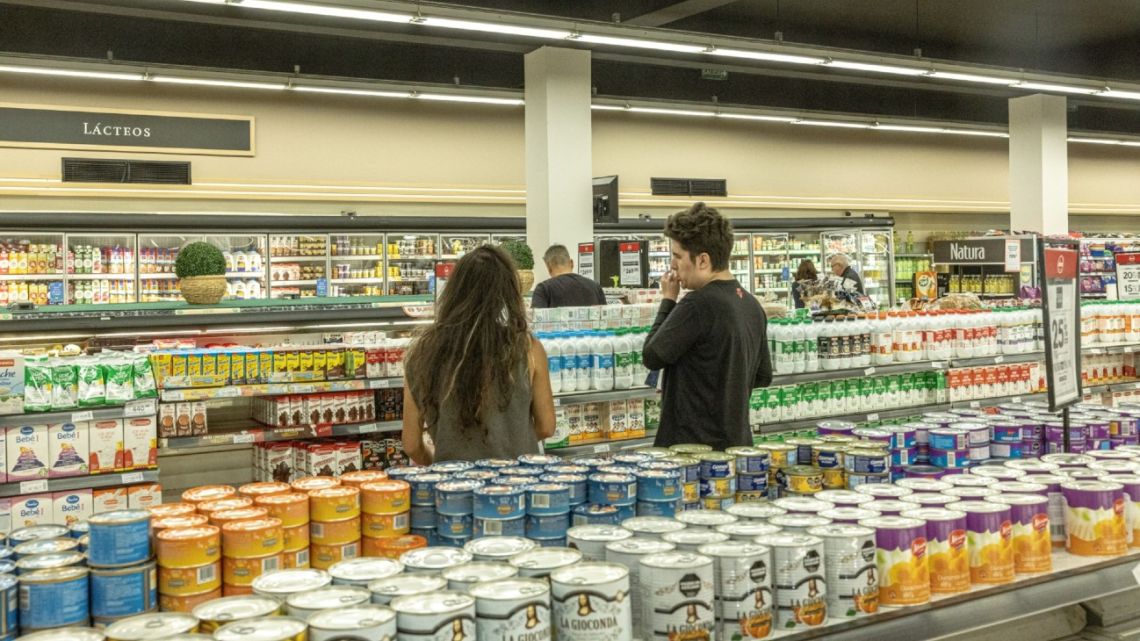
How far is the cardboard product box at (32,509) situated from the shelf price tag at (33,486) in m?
0.04

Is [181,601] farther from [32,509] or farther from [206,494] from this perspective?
[32,509]

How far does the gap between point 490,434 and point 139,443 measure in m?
2.07

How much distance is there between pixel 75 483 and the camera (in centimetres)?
424

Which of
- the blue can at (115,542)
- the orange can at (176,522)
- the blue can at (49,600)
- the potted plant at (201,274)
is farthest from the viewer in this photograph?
the potted plant at (201,274)

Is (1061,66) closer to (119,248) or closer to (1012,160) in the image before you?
(1012,160)

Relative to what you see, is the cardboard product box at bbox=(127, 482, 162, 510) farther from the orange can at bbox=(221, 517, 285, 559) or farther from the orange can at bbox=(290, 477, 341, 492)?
the orange can at bbox=(221, 517, 285, 559)

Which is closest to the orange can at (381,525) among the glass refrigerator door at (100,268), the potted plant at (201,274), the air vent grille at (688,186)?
the potted plant at (201,274)

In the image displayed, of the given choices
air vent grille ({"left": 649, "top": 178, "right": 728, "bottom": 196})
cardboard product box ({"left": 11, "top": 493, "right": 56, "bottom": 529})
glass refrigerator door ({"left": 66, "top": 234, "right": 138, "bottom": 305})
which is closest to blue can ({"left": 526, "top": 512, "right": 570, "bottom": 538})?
cardboard product box ({"left": 11, "top": 493, "right": 56, "bottom": 529})

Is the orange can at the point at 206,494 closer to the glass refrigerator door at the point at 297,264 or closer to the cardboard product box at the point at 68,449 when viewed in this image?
the cardboard product box at the point at 68,449

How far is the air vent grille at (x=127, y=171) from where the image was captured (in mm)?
10523

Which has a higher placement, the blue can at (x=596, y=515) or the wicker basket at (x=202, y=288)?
the wicker basket at (x=202, y=288)

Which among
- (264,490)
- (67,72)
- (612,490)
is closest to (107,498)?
(264,490)

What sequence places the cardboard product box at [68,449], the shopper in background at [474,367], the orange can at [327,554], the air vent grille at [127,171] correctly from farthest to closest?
the air vent grille at [127,171]
the cardboard product box at [68,449]
the shopper in background at [474,367]
the orange can at [327,554]

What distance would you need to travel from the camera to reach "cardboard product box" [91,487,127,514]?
433cm
